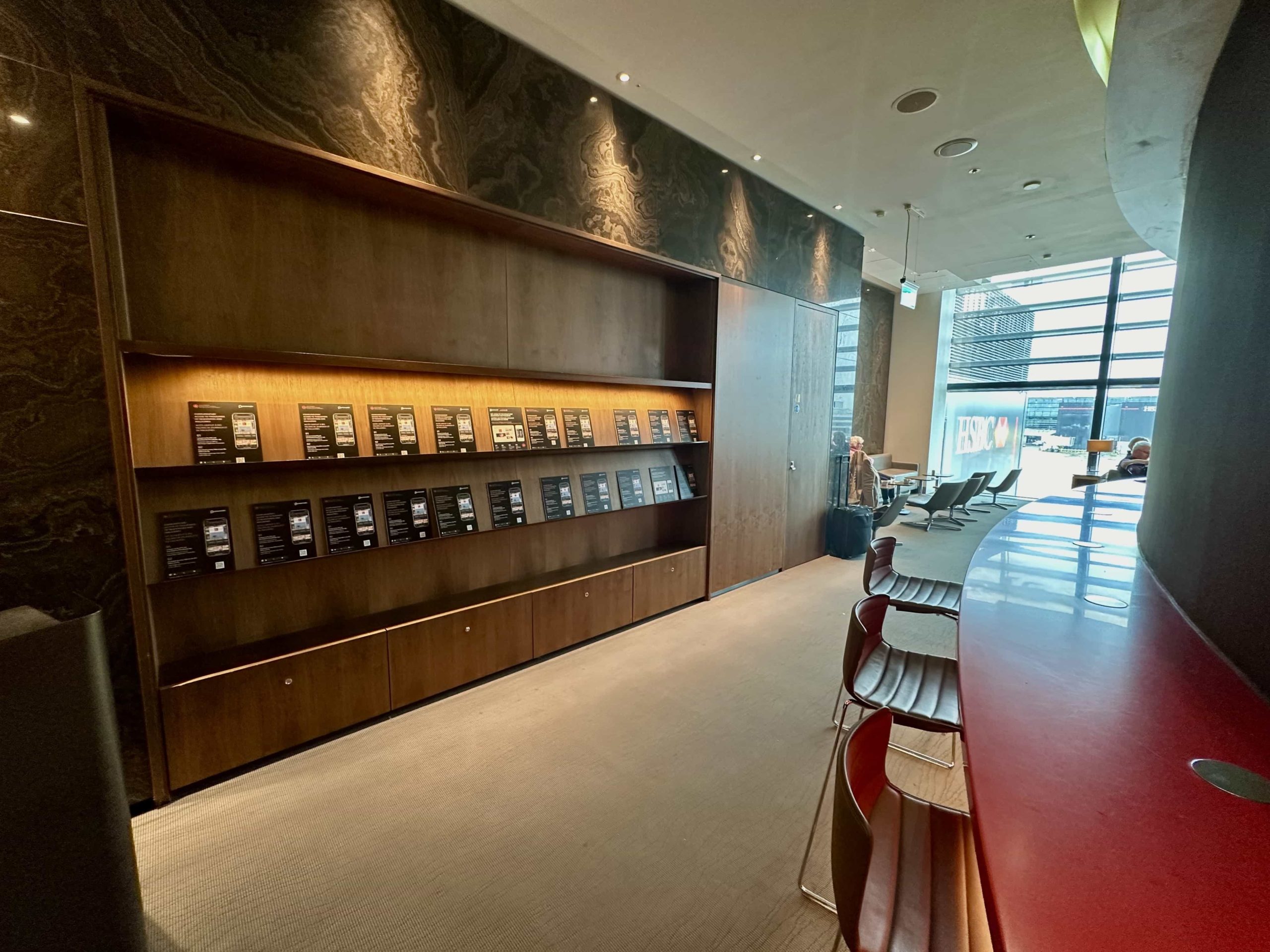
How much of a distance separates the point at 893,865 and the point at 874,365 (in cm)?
986

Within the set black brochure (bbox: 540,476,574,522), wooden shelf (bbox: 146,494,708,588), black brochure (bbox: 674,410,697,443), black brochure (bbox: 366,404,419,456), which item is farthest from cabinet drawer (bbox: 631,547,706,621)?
black brochure (bbox: 366,404,419,456)

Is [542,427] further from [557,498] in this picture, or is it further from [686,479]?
[686,479]

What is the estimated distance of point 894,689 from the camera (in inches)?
75.7

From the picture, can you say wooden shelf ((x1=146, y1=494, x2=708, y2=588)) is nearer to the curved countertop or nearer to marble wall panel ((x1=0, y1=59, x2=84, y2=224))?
marble wall panel ((x1=0, y1=59, x2=84, y2=224))

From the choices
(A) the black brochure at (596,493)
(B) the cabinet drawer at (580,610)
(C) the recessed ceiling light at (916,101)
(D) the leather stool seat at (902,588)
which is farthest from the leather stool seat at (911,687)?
(C) the recessed ceiling light at (916,101)

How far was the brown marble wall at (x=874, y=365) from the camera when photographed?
9297mm

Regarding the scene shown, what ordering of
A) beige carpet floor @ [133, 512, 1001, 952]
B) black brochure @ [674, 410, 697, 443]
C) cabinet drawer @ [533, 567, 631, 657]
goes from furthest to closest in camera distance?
black brochure @ [674, 410, 697, 443]
cabinet drawer @ [533, 567, 631, 657]
beige carpet floor @ [133, 512, 1001, 952]

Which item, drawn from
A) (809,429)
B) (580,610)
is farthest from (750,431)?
(580,610)

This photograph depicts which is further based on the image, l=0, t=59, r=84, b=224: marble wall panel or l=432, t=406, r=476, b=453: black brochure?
l=432, t=406, r=476, b=453: black brochure

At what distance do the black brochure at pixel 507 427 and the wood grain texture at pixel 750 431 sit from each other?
65.0 inches

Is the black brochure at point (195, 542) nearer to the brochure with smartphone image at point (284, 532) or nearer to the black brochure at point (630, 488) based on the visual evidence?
the brochure with smartphone image at point (284, 532)

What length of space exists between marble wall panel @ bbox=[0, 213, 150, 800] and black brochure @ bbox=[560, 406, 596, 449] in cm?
216

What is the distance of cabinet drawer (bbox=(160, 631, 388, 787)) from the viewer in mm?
2105

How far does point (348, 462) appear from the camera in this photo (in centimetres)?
251
